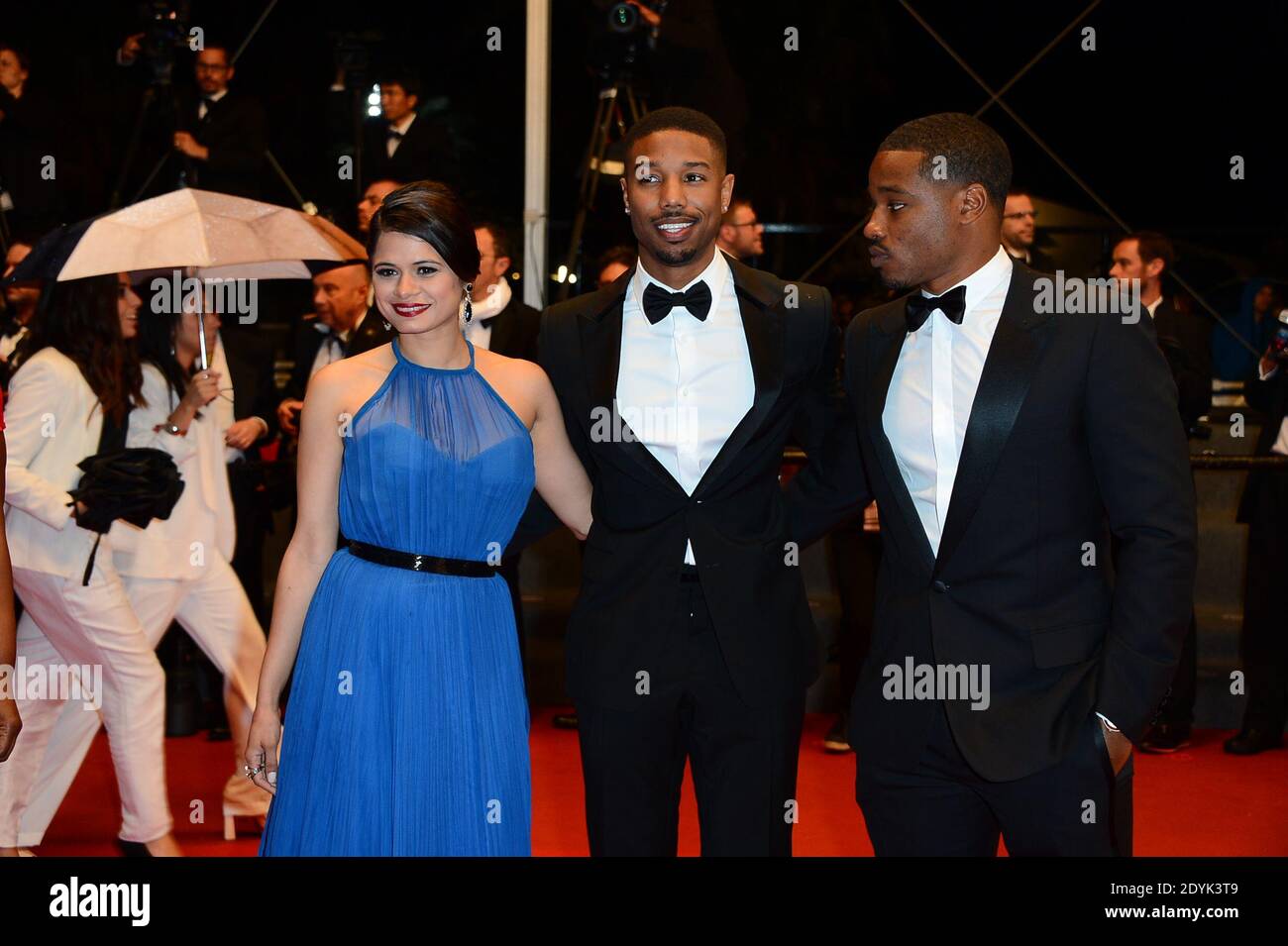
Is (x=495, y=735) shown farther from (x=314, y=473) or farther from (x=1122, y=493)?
(x=1122, y=493)

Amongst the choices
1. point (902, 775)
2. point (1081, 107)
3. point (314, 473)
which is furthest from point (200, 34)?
point (902, 775)

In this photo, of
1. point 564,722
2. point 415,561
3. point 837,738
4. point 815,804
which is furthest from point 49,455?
point 837,738

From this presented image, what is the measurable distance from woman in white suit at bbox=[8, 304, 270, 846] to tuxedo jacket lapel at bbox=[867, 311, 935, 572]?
95.4 inches

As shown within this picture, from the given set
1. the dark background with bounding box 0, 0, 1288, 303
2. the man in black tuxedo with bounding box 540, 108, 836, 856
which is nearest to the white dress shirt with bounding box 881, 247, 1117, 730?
the man in black tuxedo with bounding box 540, 108, 836, 856

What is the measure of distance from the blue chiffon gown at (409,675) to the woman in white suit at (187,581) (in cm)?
175

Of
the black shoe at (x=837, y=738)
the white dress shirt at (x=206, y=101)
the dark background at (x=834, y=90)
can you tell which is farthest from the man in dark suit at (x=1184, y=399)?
the white dress shirt at (x=206, y=101)

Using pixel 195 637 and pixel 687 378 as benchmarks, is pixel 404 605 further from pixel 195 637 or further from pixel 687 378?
pixel 195 637

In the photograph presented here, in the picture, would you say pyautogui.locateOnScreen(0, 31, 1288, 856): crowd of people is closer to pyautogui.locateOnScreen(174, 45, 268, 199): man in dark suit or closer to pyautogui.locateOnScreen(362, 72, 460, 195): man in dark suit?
pyautogui.locateOnScreen(362, 72, 460, 195): man in dark suit

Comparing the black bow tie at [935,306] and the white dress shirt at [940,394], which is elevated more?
the black bow tie at [935,306]

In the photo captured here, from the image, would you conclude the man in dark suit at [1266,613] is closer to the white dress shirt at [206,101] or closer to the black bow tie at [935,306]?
the black bow tie at [935,306]

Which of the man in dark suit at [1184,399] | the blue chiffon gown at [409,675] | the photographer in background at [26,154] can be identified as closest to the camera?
the blue chiffon gown at [409,675]

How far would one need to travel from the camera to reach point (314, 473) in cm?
271

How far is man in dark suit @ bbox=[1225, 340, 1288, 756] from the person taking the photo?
17.6ft

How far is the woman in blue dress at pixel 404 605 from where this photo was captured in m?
2.64
